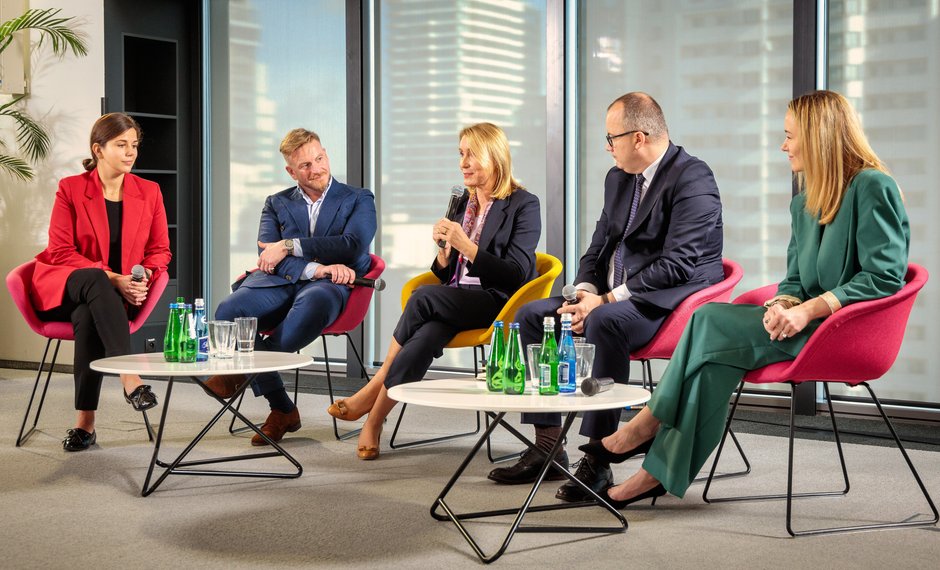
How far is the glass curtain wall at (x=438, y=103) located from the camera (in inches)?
224

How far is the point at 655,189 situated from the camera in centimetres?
356

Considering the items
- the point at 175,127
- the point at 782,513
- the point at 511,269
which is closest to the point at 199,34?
the point at 175,127

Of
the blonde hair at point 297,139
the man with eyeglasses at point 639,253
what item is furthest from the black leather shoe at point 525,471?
the blonde hair at point 297,139

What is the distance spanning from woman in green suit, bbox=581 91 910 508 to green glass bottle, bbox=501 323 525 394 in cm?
45

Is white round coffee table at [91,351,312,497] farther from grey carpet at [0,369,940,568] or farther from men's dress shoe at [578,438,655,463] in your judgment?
men's dress shoe at [578,438,655,463]

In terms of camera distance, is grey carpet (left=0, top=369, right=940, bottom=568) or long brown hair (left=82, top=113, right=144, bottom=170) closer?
grey carpet (left=0, top=369, right=940, bottom=568)

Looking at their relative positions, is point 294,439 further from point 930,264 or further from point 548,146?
point 930,264

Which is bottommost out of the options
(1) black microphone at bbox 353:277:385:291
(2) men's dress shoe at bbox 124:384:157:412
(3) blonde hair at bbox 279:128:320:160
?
(2) men's dress shoe at bbox 124:384:157:412

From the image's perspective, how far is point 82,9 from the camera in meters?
6.52

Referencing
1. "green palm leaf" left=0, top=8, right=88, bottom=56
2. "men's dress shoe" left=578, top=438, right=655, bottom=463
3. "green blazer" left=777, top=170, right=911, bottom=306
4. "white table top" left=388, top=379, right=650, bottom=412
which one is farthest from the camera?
"green palm leaf" left=0, top=8, right=88, bottom=56

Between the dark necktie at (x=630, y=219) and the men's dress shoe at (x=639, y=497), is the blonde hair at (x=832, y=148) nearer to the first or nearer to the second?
the dark necktie at (x=630, y=219)

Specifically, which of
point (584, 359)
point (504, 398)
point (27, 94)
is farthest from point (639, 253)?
point (27, 94)

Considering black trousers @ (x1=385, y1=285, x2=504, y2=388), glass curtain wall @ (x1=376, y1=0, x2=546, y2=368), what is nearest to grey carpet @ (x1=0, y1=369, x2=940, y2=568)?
black trousers @ (x1=385, y1=285, x2=504, y2=388)

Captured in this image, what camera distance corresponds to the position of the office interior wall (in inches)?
257
